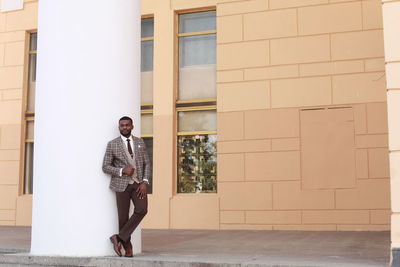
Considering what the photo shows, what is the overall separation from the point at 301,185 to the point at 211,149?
97.1 inches

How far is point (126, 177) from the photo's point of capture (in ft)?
23.8

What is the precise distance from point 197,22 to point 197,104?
7.26 feet

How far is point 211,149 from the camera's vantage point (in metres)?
13.5

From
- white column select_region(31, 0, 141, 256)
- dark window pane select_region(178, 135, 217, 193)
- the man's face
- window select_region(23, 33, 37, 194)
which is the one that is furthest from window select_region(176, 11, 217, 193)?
the man's face

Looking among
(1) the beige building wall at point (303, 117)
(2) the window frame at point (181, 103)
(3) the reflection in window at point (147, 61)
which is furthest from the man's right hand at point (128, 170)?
(3) the reflection in window at point (147, 61)

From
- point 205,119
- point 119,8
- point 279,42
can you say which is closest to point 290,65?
point 279,42

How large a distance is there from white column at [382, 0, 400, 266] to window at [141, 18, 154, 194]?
8257mm

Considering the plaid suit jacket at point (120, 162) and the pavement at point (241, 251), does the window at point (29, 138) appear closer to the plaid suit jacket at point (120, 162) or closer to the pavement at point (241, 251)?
the pavement at point (241, 251)

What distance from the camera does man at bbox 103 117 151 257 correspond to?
720cm

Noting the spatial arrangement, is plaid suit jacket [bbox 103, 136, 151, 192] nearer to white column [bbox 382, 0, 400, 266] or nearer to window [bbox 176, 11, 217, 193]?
white column [bbox 382, 0, 400, 266]

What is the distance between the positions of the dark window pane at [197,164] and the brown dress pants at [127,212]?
6.13 m

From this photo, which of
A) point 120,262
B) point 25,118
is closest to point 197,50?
point 25,118

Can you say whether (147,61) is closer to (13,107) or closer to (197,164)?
(197,164)

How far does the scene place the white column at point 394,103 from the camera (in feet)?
20.1
